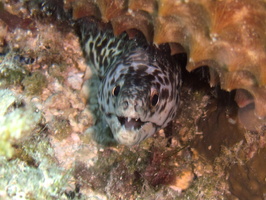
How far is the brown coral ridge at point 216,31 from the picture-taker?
75.0 inches

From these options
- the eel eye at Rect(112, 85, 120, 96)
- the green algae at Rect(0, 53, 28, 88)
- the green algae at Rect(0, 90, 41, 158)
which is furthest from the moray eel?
the green algae at Rect(0, 53, 28, 88)

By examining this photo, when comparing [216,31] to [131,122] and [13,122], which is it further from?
[13,122]

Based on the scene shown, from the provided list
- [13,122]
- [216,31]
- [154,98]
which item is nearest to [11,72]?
[13,122]

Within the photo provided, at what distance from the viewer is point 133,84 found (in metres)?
2.72

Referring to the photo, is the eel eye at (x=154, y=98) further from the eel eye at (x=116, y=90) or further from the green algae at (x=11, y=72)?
the green algae at (x=11, y=72)

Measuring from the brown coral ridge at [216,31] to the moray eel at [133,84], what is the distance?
52 centimetres

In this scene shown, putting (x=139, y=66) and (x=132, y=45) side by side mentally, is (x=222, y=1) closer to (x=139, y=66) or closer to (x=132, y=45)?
(x=139, y=66)

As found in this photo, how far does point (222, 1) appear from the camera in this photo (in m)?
1.89

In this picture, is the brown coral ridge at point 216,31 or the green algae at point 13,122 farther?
the green algae at point 13,122

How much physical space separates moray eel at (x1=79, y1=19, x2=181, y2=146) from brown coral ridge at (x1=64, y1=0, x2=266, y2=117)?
20.4 inches

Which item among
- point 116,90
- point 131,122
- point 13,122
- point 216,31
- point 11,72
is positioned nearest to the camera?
point 216,31

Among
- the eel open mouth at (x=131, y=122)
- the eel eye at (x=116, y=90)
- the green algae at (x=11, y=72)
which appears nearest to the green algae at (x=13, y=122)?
the green algae at (x=11, y=72)

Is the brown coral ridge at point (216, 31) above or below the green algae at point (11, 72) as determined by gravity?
above

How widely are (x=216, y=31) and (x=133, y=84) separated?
1043 millimetres
